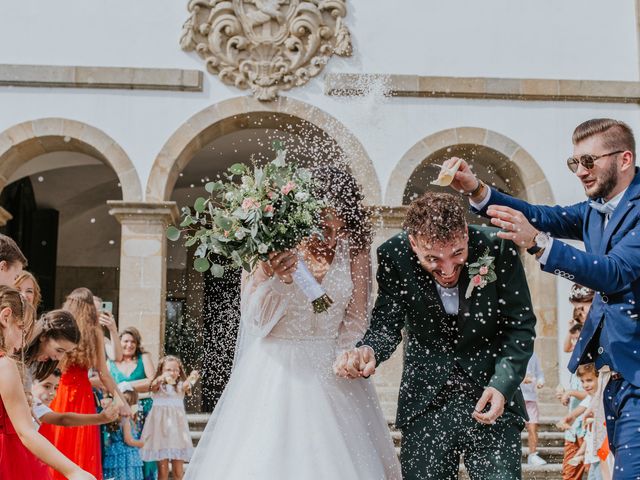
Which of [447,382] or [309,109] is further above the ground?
[309,109]

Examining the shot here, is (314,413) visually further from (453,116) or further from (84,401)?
(453,116)

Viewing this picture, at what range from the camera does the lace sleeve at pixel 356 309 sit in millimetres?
4508

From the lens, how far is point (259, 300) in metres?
4.41

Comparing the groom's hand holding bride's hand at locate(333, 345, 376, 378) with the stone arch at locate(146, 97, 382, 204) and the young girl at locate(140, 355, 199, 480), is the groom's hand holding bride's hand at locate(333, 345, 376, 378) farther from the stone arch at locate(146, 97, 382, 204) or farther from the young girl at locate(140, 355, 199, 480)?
the stone arch at locate(146, 97, 382, 204)

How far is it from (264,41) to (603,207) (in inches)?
388

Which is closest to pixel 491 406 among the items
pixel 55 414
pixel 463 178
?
pixel 463 178

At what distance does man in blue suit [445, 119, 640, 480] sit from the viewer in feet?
11.6

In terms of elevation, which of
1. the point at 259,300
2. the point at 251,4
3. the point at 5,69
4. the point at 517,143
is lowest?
the point at 259,300

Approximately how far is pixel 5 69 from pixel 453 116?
6.67m

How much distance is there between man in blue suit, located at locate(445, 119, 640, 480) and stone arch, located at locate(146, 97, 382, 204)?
9.12 metres

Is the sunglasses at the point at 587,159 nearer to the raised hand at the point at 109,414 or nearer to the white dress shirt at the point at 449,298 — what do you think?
the white dress shirt at the point at 449,298

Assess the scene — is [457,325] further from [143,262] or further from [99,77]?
[99,77]

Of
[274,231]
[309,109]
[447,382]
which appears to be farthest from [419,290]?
[309,109]

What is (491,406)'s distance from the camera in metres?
3.88
